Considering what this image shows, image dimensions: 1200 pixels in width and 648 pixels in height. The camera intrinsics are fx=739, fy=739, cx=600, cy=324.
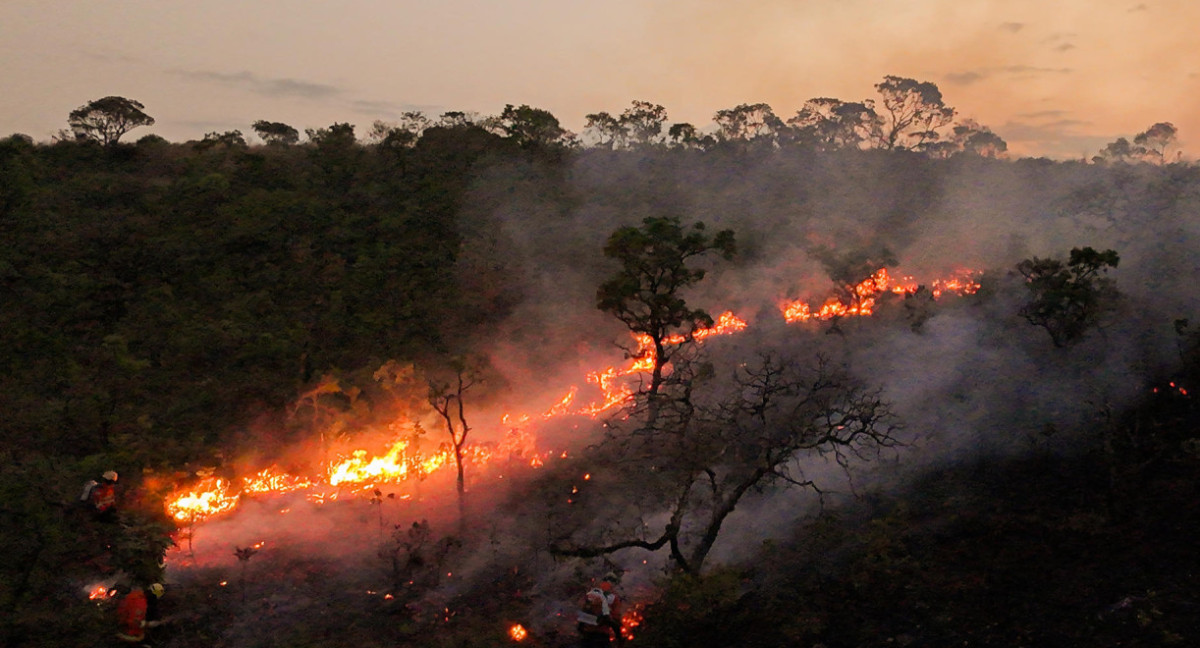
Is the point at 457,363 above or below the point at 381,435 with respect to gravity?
above

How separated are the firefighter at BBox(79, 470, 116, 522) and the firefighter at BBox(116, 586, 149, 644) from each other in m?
3.86

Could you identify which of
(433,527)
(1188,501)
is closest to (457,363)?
(433,527)

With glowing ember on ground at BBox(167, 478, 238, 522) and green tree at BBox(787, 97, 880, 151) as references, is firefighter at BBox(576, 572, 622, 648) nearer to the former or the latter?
glowing ember on ground at BBox(167, 478, 238, 522)

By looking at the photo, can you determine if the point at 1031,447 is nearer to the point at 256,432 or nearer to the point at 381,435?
the point at 381,435

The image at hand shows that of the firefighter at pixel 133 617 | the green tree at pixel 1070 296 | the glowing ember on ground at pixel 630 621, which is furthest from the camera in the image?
the green tree at pixel 1070 296

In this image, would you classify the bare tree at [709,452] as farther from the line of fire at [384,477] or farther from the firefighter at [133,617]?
the firefighter at [133,617]

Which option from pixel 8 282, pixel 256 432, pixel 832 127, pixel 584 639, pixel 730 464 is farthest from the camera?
pixel 832 127

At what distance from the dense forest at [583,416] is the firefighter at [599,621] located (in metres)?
0.77

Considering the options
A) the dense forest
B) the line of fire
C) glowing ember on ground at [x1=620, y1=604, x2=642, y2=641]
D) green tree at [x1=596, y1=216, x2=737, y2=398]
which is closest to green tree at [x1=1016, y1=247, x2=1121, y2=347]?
the dense forest

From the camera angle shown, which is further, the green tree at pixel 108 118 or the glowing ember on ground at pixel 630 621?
the green tree at pixel 108 118

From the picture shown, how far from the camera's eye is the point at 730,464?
23562 millimetres

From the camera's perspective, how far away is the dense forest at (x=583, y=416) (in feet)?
52.3

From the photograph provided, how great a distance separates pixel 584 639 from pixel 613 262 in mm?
25924

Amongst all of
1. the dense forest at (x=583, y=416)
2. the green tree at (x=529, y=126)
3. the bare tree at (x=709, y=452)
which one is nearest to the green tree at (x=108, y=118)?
the dense forest at (x=583, y=416)
